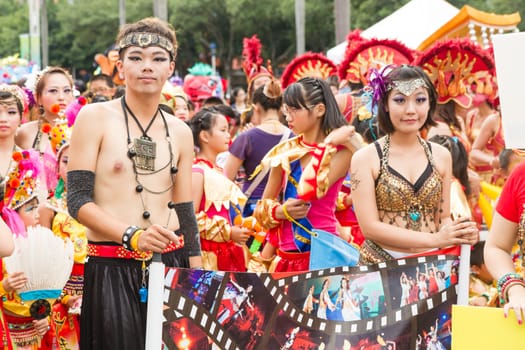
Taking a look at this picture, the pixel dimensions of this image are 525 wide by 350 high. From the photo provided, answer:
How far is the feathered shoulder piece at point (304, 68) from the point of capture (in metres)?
11.1

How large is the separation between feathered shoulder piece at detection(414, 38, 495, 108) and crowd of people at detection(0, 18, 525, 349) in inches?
62.8

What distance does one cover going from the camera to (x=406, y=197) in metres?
4.74

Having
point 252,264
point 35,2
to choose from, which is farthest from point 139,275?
point 35,2

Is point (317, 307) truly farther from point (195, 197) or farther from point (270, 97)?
Result: point (270, 97)

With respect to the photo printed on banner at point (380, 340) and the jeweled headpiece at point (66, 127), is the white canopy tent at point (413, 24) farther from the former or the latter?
the photo printed on banner at point (380, 340)

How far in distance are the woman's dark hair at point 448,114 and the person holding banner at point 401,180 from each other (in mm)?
3689

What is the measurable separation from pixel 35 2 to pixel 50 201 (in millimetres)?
25161

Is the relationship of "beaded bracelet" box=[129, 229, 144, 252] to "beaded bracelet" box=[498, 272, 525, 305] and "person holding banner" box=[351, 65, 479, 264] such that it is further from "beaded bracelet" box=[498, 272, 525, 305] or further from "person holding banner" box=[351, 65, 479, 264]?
"beaded bracelet" box=[498, 272, 525, 305]

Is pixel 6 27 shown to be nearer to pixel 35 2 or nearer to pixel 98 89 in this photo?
pixel 35 2

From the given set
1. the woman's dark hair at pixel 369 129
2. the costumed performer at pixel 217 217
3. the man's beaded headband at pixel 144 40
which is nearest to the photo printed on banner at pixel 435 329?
the man's beaded headband at pixel 144 40

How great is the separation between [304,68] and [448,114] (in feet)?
9.49

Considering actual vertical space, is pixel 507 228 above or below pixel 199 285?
above

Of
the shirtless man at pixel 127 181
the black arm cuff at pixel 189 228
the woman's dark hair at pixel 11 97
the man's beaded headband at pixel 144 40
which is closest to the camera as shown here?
the shirtless man at pixel 127 181

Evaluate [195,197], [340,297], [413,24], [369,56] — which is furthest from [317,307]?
[413,24]
